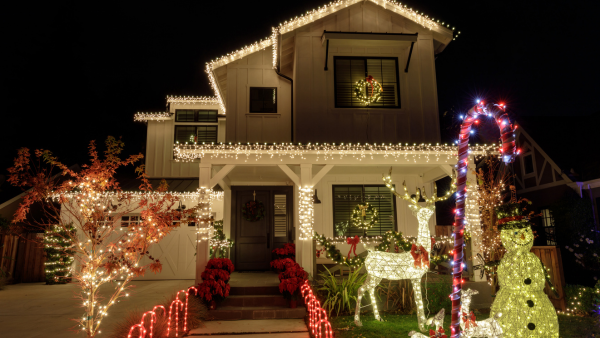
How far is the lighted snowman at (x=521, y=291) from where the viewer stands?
3561 millimetres

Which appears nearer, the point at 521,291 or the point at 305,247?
the point at 521,291

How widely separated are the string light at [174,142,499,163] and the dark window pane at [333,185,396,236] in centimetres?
253

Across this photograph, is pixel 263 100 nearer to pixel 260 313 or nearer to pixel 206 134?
pixel 206 134

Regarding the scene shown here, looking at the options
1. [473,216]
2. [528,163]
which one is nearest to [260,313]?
[473,216]

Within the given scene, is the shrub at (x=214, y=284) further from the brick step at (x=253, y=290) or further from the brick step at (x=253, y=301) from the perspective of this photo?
the brick step at (x=253, y=290)

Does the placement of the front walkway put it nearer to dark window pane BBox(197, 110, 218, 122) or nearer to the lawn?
the lawn

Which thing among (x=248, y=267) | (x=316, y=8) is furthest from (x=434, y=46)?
(x=248, y=267)

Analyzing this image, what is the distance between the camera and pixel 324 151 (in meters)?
8.47

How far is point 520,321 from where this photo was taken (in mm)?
3586

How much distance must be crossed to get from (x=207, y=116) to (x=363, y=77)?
7399 mm

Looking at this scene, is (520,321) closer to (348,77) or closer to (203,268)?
(203,268)

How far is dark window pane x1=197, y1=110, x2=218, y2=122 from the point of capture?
14984mm

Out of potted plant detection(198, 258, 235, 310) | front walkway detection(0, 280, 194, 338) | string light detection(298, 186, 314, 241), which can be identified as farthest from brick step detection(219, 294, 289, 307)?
front walkway detection(0, 280, 194, 338)

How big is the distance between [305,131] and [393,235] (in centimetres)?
366
